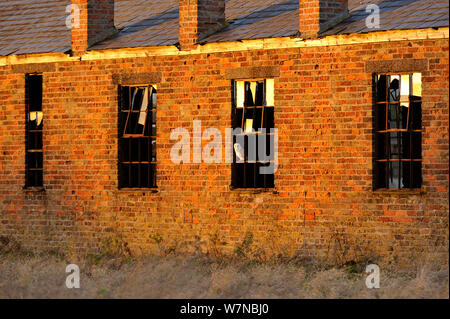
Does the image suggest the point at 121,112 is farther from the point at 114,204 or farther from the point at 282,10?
the point at 282,10

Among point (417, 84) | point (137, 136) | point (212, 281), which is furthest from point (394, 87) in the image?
point (137, 136)

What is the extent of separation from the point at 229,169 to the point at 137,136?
2.09m

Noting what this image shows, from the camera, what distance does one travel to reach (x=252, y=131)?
59.5 feet

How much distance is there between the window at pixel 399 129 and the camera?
54.7ft

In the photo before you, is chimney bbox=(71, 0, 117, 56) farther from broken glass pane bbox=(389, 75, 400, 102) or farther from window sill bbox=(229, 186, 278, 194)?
broken glass pane bbox=(389, 75, 400, 102)

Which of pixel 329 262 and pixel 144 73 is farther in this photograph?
pixel 144 73

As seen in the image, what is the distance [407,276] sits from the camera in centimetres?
1582

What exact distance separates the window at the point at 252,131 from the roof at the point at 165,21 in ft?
3.01

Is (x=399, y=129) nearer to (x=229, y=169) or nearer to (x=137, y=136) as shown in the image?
(x=229, y=169)

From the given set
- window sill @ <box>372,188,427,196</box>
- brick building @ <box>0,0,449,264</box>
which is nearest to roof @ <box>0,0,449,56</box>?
brick building @ <box>0,0,449,264</box>

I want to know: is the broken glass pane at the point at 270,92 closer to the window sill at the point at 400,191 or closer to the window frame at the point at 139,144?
the window frame at the point at 139,144

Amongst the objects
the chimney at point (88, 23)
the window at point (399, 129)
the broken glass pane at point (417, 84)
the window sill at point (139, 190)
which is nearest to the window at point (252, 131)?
the window sill at point (139, 190)
